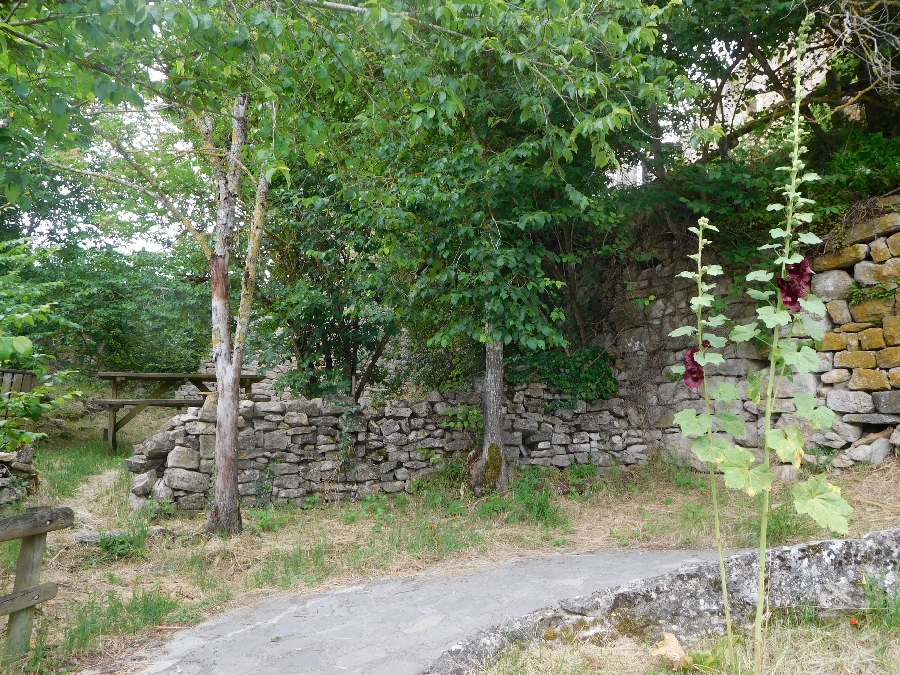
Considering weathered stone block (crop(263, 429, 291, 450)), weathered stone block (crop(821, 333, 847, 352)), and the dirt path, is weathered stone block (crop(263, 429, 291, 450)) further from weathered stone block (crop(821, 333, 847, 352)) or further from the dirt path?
weathered stone block (crop(821, 333, 847, 352))

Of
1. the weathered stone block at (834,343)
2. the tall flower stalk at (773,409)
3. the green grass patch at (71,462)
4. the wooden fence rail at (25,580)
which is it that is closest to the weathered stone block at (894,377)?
the weathered stone block at (834,343)

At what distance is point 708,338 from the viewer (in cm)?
227

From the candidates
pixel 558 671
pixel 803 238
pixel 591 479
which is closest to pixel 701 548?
pixel 591 479

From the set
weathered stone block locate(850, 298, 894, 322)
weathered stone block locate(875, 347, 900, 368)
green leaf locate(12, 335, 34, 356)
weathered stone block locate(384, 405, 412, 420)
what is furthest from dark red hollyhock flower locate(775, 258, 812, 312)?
weathered stone block locate(384, 405, 412, 420)

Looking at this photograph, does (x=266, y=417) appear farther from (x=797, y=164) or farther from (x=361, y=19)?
(x=797, y=164)

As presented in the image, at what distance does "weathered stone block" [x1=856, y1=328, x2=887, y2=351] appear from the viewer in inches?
222

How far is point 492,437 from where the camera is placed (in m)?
6.93

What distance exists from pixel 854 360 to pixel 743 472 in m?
4.76

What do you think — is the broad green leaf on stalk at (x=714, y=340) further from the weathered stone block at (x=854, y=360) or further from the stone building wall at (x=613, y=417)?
the weathered stone block at (x=854, y=360)

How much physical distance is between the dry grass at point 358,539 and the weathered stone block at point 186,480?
334 mm

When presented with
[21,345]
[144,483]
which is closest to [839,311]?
[21,345]

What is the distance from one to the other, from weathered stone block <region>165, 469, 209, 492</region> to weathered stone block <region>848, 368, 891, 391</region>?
6884 millimetres

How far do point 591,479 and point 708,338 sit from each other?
5421 millimetres

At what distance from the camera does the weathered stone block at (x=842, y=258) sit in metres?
5.80
